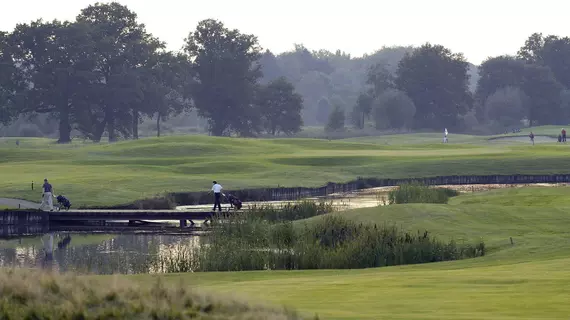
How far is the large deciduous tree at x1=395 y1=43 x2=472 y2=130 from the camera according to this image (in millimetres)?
188875

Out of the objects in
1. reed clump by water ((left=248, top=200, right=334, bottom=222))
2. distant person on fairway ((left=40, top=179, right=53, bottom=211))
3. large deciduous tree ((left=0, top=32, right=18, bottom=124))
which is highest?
large deciduous tree ((left=0, top=32, right=18, bottom=124))

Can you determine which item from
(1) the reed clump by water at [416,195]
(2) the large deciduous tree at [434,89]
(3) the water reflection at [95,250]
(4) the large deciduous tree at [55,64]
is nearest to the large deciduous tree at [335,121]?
(2) the large deciduous tree at [434,89]

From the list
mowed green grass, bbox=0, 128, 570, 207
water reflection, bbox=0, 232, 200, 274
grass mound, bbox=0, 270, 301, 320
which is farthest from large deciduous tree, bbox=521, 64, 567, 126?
grass mound, bbox=0, 270, 301, 320

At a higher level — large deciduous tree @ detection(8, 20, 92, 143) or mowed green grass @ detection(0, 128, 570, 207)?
large deciduous tree @ detection(8, 20, 92, 143)

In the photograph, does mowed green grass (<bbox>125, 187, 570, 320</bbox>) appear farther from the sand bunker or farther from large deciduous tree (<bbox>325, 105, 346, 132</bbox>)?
large deciduous tree (<bbox>325, 105, 346, 132</bbox>)

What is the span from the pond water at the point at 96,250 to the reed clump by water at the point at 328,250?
2.94m

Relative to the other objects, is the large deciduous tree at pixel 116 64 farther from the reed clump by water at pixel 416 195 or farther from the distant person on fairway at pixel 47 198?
the reed clump by water at pixel 416 195

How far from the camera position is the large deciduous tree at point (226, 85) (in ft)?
548

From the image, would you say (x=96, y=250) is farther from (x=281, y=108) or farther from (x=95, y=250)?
(x=281, y=108)

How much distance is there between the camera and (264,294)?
72.4 ft

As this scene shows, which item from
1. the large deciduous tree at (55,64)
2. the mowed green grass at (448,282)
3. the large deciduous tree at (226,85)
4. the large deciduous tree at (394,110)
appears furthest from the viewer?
the large deciduous tree at (394,110)

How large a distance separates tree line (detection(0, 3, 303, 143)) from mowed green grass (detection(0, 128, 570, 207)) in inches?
1266

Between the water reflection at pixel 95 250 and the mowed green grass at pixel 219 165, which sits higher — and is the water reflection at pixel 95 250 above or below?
below

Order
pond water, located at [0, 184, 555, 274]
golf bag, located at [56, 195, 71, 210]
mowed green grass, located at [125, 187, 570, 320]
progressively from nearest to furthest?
mowed green grass, located at [125, 187, 570, 320] < pond water, located at [0, 184, 555, 274] < golf bag, located at [56, 195, 71, 210]
